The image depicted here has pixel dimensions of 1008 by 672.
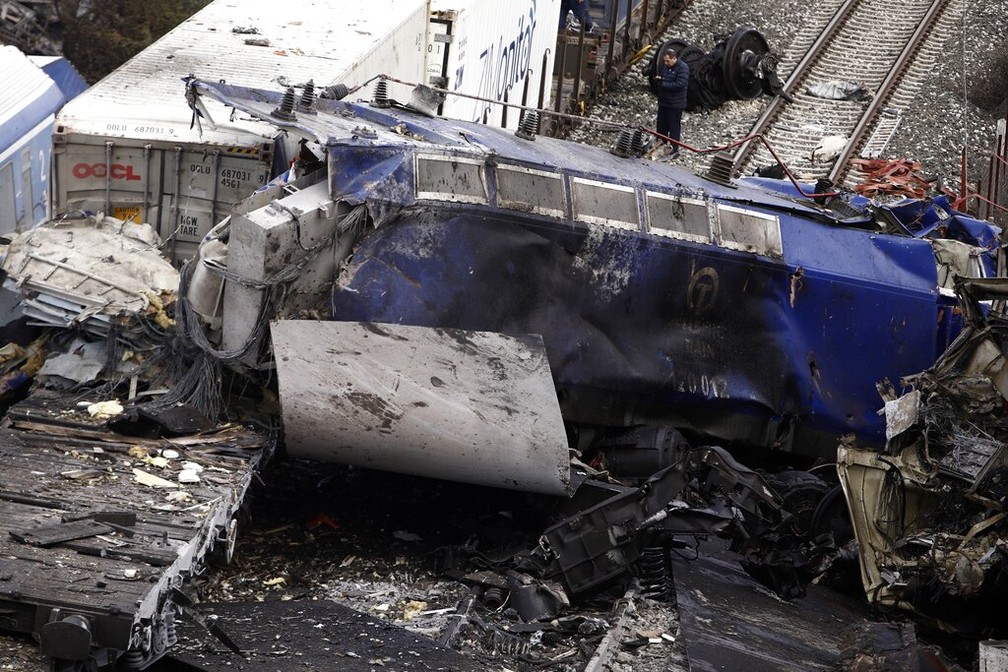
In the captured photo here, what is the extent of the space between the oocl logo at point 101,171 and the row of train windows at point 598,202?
3578 mm

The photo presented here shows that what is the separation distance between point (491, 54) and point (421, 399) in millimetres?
9992

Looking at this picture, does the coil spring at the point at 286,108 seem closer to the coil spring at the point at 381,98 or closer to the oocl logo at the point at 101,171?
the coil spring at the point at 381,98

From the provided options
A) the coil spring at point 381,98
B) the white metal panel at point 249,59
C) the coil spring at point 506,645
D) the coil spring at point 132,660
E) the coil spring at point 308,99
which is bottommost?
the coil spring at point 506,645

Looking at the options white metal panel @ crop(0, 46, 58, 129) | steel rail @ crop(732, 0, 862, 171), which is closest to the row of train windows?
white metal panel @ crop(0, 46, 58, 129)

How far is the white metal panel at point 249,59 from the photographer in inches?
483

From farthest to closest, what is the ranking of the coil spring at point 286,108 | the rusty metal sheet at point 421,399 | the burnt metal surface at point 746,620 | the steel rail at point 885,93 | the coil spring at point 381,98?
the steel rail at point 885,93 → the coil spring at point 381,98 → the coil spring at point 286,108 → the rusty metal sheet at point 421,399 → the burnt metal surface at point 746,620

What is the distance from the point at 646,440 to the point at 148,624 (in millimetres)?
4498

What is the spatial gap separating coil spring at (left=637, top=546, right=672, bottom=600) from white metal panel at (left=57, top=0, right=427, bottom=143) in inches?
205

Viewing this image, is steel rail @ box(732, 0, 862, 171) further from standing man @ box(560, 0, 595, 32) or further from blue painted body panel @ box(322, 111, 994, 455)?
blue painted body panel @ box(322, 111, 994, 455)

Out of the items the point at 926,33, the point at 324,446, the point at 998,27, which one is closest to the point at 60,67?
the point at 324,446

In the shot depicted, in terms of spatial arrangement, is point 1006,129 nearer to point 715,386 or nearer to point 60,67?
point 715,386

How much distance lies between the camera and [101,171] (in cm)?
1217

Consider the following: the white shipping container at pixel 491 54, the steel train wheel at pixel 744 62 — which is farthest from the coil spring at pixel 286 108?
the steel train wheel at pixel 744 62

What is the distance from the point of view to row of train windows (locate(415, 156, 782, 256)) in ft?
32.4
